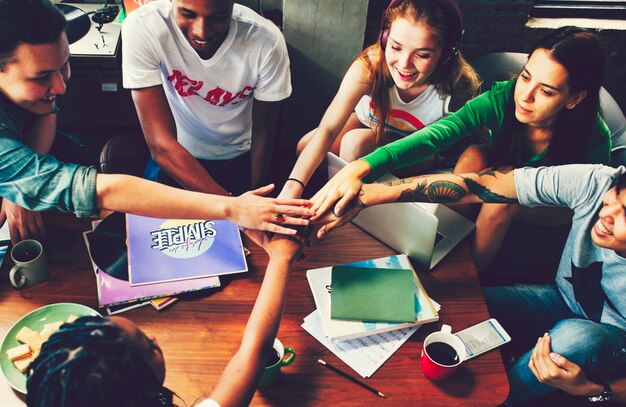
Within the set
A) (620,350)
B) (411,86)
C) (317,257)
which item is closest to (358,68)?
(411,86)

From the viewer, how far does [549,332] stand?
1.59 meters

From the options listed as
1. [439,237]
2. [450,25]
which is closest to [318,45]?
[450,25]

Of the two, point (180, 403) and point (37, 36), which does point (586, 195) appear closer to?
point (180, 403)

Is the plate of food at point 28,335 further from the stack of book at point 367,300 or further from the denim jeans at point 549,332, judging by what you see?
→ the denim jeans at point 549,332

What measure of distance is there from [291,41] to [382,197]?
1373mm

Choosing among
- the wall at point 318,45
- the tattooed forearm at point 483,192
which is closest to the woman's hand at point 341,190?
the tattooed forearm at point 483,192

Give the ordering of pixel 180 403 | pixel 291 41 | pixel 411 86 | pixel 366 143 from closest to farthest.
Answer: pixel 180 403, pixel 411 86, pixel 366 143, pixel 291 41

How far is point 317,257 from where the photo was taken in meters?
1.53

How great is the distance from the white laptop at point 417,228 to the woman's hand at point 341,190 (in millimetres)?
76

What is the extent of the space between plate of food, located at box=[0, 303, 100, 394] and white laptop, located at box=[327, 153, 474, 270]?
86cm

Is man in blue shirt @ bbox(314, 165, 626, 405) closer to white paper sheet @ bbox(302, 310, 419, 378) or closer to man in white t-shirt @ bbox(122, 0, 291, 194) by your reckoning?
white paper sheet @ bbox(302, 310, 419, 378)

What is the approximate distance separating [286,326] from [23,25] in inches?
42.0

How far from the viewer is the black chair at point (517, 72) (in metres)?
2.05

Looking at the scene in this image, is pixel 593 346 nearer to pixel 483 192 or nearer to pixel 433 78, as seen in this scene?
pixel 483 192
